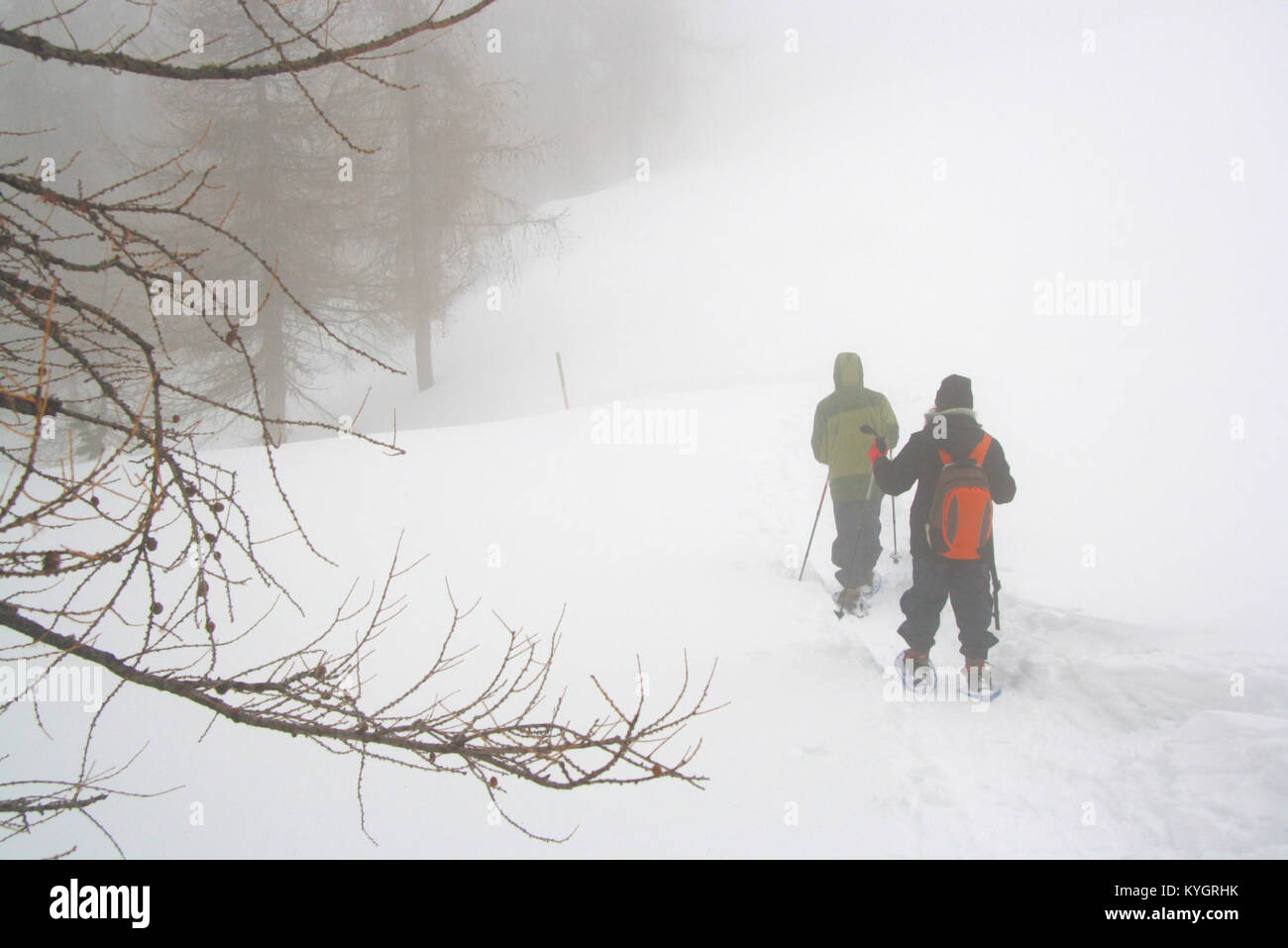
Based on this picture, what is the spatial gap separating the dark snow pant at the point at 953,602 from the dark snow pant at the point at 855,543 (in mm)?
1157

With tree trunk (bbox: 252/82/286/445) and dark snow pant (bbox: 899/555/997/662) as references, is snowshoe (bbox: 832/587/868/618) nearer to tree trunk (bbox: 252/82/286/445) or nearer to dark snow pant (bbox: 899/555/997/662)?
dark snow pant (bbox: 899/555/997/662)

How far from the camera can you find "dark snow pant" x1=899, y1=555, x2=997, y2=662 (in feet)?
14.7

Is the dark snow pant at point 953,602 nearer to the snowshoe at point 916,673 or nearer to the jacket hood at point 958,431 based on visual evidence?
the snowshoe at point 916,673

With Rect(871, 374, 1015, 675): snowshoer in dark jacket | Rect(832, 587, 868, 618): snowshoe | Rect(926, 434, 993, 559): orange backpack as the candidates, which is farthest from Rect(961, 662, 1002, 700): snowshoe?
Rect(832, 587, 868, 618): snowshoe

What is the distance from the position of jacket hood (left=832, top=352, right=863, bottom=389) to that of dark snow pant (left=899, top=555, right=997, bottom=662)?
1705mm

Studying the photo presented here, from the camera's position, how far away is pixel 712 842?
3371 millimetres

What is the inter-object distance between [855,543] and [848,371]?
138 cm

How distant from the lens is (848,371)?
5801 millimetres

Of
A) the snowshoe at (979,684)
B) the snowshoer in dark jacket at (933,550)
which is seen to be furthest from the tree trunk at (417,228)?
the snowshoe at (979,684)

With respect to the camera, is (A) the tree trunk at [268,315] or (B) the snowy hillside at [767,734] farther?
(A) the tree trunk at [268,315]

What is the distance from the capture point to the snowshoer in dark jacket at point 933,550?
4.48 m

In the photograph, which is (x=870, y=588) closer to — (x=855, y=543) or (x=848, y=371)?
(x=855, y=543)

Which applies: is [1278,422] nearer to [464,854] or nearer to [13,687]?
[464,854]

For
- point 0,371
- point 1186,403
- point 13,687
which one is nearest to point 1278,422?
point 1186,403
